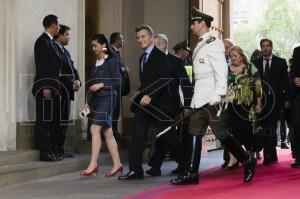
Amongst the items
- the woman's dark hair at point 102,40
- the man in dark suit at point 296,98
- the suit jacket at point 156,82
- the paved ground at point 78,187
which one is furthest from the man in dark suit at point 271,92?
the woman's dark hair at point 102,40

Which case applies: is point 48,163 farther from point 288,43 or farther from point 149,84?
point 288,43

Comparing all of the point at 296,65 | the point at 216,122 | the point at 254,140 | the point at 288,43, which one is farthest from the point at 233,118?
the point at 288,43

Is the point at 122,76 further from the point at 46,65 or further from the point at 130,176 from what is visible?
the point at 130,176

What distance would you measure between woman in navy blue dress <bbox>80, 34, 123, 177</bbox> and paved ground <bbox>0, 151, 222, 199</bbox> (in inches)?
12.2

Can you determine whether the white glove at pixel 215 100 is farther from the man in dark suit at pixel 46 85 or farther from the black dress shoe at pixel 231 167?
the man in dark suit at pixel 46 85

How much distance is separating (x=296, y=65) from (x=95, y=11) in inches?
161

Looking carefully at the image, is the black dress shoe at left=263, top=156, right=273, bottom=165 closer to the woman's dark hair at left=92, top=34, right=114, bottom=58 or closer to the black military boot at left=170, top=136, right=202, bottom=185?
the black military boot at left=170, top=136, right=202, bottom=185

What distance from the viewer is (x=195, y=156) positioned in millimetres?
6766

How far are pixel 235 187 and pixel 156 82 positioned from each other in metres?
1.56

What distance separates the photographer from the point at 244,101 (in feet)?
26.8

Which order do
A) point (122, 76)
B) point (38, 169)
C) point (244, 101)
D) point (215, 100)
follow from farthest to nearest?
point (122, 76) < point (244, 101) < point (38, 169) < point (215, 100)

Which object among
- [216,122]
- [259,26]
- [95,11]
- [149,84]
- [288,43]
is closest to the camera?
[216,122]

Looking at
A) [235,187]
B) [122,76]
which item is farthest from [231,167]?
[122,76]

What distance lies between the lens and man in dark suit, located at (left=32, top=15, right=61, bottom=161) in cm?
→ 782
